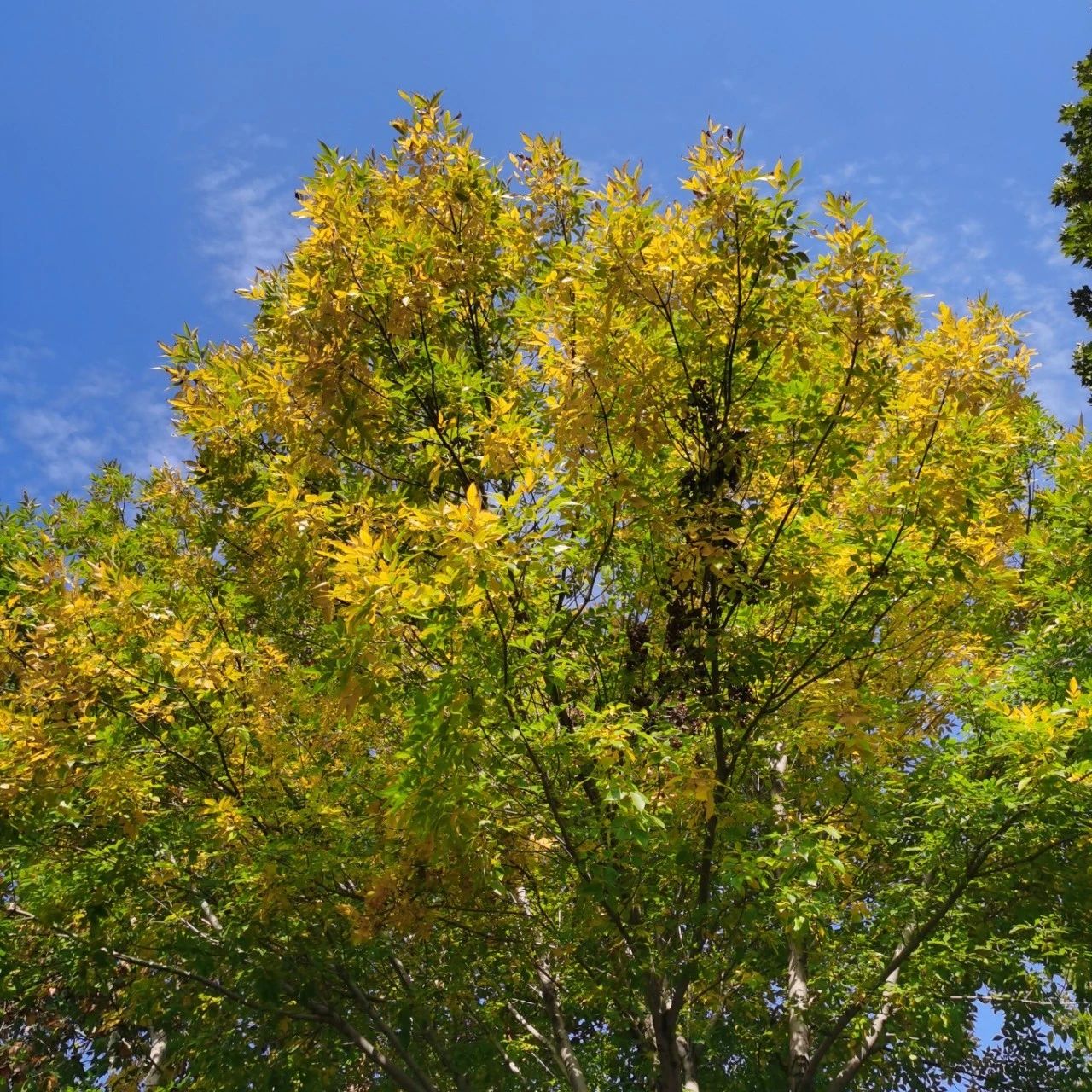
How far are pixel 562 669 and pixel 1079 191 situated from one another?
37.4ft

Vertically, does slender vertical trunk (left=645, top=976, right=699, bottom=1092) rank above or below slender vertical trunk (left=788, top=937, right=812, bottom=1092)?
below

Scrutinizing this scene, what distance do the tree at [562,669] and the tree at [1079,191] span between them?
561cm

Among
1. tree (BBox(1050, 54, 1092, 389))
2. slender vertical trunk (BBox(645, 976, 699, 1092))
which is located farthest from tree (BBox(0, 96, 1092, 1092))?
tree (BBox(1050, 54, 1092, 389))

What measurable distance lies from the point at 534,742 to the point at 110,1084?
7238mm

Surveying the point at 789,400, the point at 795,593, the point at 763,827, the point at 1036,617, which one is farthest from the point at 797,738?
the point at 1036,617

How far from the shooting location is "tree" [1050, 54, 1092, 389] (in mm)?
10867

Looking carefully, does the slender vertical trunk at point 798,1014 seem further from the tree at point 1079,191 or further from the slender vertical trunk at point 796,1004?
the tree at point 1079,191

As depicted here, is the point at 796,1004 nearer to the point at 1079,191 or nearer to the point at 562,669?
the point at 562,669

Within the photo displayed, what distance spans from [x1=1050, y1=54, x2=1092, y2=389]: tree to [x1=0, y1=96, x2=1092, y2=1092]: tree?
5.61 meters

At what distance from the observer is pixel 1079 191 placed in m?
11.4

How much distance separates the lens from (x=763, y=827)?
5.85m

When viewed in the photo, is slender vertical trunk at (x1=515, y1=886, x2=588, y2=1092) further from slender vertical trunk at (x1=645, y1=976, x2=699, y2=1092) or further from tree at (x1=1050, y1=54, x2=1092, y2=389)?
tree at (x1=1050, y1=54, x2=1092, y2=389)

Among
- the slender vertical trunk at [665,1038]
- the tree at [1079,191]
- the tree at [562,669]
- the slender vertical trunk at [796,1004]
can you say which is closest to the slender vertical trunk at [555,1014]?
the tree at [562,669]

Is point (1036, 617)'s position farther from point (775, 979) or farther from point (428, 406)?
point (428, 406)
